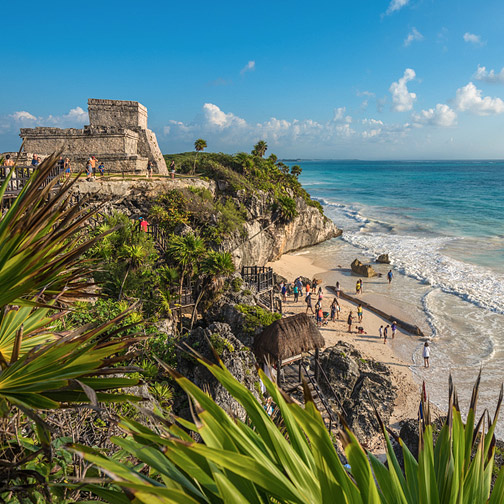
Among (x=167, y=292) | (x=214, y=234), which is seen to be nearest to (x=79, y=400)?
(x=167, y=292)

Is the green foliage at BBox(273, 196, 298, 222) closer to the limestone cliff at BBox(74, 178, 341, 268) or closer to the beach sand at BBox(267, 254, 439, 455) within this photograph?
the limestone cliff at BBox(74, 178, 341, 268)

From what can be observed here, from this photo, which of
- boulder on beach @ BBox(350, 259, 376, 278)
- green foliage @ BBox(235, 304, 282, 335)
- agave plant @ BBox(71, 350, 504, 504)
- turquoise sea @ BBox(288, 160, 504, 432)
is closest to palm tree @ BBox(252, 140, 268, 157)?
turquoise sea @ BBox(288, 160, 504, 432)

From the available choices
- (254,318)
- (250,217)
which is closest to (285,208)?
(250,217)

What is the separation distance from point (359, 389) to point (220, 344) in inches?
233

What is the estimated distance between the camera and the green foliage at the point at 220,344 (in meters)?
9.69

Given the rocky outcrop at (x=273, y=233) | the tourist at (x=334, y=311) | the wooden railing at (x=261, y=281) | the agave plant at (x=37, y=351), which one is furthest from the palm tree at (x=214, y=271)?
the agave plant at (x=37, y=351)

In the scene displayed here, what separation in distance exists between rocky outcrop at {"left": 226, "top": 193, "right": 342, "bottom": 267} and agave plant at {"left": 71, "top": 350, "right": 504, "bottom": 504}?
19694 mm

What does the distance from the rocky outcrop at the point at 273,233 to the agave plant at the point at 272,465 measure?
19694mm

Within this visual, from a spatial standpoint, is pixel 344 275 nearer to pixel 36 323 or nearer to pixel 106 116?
pixel 106 116

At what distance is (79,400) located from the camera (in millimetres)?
2012

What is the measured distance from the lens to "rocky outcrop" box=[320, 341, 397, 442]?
11617 mm

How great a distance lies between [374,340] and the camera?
17984 millimetres

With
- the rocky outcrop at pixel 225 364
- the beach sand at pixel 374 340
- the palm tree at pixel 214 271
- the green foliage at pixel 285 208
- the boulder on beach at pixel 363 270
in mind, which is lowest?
the beach sand at pixel 374 340

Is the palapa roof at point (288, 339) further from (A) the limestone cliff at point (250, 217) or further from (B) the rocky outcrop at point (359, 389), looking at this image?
(A) the limestone cliff at point (250, 217)
